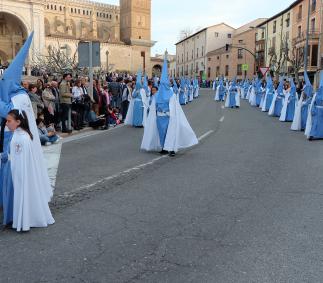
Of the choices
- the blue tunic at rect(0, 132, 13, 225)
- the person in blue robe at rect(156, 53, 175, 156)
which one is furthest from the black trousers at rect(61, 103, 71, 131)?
the blue tunic at rect(0, 132, 13, 225)

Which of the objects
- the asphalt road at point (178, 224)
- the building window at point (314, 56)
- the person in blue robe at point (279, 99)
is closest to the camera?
the asphalt road at point (178, 224)

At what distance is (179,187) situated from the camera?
7062 millimetres

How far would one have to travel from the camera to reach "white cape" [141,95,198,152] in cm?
991

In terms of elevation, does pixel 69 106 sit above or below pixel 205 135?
above

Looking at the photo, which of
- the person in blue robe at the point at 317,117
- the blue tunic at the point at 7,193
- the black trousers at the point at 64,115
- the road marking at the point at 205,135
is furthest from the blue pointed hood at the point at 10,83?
the person in blue robe at the point at 317,117

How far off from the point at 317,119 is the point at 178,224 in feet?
29.5

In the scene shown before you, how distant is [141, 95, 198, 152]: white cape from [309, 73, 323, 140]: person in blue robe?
4.60 meters

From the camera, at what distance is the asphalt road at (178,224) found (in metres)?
3.99

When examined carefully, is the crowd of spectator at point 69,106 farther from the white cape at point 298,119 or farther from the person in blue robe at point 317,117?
the person in blue robe at point 317,117

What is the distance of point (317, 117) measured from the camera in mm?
12922

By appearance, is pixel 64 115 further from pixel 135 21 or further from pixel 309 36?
pixel 135 21

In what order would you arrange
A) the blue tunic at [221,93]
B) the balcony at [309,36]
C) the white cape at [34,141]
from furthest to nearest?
the balcony at [309,36]
the blue tunic at [221,93]
the white cape at [34,141]

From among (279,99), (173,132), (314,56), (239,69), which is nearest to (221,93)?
(279,99)

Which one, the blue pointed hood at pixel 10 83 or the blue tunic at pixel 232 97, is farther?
the blue tunic at pixel 232 97
